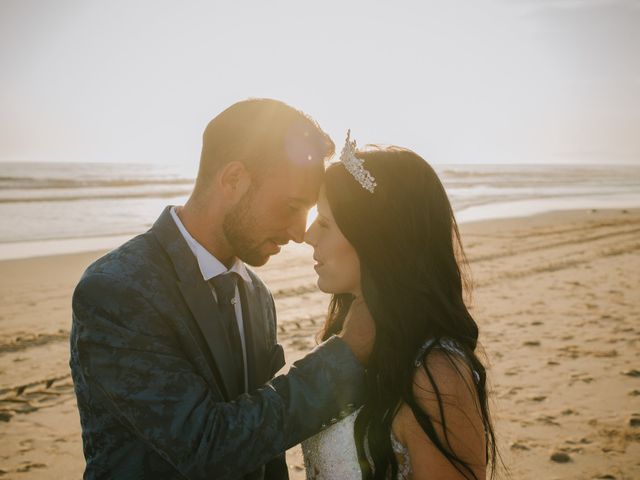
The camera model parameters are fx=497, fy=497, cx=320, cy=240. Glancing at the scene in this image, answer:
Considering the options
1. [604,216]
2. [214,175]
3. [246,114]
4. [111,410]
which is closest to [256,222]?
[214,175]

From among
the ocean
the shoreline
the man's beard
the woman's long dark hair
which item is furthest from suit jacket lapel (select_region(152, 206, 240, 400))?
the ocean

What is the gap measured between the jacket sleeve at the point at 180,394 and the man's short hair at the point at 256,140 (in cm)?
112

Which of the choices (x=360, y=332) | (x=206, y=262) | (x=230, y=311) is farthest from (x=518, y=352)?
(x=206, y=262)

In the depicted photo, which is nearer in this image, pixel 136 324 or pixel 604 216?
pixel 136 324

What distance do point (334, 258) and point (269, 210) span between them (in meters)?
0.69

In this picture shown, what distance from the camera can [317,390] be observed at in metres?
2.24

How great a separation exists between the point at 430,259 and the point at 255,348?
1.10 m

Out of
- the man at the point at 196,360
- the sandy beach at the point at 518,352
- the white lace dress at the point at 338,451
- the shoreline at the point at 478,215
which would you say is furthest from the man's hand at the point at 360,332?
the shoreline at the point at 478,215

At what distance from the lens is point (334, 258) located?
109 inches

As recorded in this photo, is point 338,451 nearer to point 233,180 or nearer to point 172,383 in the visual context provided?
point 172,383

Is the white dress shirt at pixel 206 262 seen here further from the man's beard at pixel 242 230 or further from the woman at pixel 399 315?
the woman at pixel 399 315

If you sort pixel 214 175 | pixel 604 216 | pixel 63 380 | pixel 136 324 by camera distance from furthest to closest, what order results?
pixel 604 216, pixel 63 380, pixel 214 175, pixel 136 324

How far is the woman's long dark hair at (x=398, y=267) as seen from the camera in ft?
8.25

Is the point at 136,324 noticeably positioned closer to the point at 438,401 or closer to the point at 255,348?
the point at 255,348
